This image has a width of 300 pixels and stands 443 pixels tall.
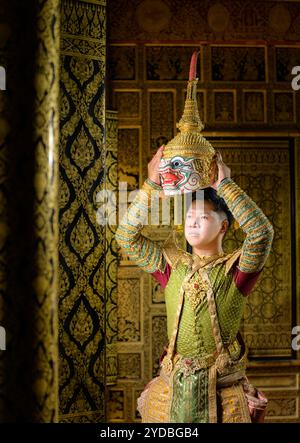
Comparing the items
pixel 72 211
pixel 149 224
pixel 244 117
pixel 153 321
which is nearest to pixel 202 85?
pixel 244 117

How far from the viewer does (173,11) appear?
521 centimetres

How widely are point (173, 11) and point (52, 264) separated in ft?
14.3

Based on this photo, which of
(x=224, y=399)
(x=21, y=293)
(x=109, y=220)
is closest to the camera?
(x=21, y=293)

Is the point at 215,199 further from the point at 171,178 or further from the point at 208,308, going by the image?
the point at 208,308

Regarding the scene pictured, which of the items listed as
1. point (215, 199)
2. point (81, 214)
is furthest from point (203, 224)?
point (81, 214)

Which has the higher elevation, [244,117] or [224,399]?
[244,117]

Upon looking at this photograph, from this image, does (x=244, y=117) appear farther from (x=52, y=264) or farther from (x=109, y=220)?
(x=52, y=264)

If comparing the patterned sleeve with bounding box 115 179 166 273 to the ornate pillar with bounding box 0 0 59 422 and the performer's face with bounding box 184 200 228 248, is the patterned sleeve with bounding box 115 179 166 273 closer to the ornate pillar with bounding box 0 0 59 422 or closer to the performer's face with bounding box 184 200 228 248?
the performer's face with bounding box 184 200 228 248

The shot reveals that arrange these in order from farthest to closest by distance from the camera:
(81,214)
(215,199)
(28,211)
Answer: (215,199) → (81,214) → (28,211)

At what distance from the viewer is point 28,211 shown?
48.2 inches

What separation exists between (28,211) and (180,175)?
4.62 feet

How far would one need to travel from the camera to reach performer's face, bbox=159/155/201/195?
257 cm
